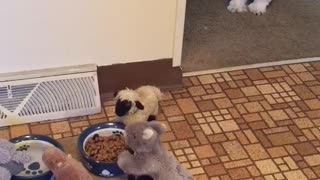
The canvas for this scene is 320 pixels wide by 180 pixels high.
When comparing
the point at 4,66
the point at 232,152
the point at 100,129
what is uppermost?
the point at 4,66

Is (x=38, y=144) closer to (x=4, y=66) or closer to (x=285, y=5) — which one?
(x=4, y=66)

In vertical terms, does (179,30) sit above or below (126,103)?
above

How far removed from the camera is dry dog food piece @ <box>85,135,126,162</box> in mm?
1503

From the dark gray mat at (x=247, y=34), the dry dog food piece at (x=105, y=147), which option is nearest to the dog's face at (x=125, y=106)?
the dry dog food piece at (x=105, y=147)

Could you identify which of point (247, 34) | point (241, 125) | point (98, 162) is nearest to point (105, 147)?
point (98, 162)

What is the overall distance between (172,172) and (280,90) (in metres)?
0.78

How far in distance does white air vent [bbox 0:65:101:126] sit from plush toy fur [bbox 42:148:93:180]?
0.41 metres

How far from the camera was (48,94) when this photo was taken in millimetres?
1742

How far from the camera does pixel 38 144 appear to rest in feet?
5.02

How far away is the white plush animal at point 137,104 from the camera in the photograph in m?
1.66

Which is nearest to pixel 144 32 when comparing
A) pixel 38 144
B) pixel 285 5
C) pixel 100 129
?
pixel 100 129

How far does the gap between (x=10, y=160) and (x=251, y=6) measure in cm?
156

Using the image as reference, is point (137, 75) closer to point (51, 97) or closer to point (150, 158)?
point (51, 97)

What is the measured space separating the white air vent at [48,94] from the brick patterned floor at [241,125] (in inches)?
1.3
